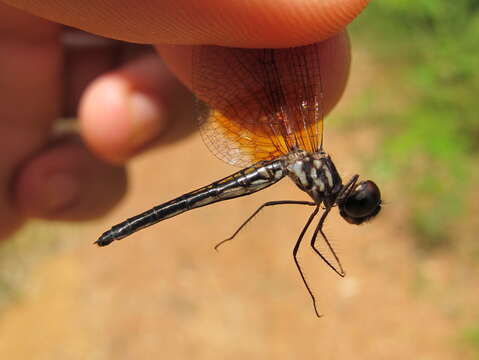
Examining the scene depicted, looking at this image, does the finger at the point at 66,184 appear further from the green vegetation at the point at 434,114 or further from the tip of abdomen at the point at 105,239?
the green vegetation at the point at 434,114

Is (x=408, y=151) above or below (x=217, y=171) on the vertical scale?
above

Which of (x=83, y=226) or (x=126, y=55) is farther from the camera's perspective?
(x=83, y=226)

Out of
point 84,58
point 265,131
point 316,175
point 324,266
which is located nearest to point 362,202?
point 316,175

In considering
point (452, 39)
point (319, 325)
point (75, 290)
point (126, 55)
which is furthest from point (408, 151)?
point (75, 290)

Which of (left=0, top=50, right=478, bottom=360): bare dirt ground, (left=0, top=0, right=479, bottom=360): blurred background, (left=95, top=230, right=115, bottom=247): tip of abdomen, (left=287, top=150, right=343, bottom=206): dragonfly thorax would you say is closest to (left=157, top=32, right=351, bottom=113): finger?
(left=287, top=150, right=343, bottom=206): dragonfly thorax

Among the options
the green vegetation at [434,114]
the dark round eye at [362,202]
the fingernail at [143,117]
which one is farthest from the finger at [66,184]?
the green vegetation at [434,114]

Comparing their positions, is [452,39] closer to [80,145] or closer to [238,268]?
[238,268]
